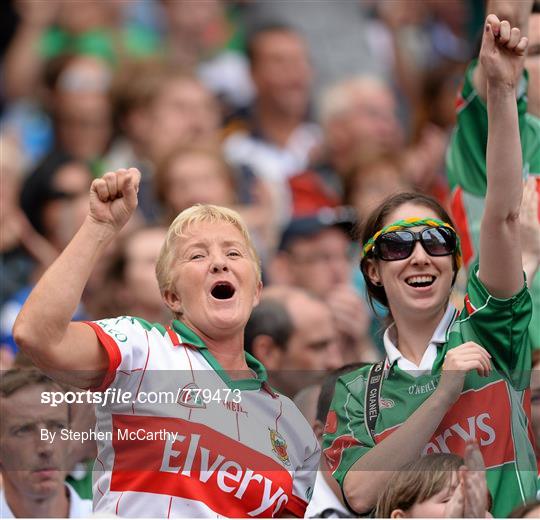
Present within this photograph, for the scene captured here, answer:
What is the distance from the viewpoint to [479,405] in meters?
3.96

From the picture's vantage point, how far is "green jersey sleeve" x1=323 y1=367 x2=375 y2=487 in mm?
4031

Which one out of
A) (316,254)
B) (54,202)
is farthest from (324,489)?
(54,202)

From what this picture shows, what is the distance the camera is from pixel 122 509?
12.8 ft

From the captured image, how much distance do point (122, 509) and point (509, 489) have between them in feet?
3.63

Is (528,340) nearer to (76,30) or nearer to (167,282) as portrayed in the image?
(167,282)

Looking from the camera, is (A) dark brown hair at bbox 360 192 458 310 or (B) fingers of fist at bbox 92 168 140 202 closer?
(B) fingers of fist at bbox 92 168 140 202

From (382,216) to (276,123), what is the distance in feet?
16.2

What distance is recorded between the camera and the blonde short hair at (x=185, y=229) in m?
4.27

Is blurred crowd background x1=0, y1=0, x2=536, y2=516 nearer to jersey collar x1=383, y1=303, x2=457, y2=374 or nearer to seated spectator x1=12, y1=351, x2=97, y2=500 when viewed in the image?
seated spectator x1=12, y1=351, x2=97, y2=500

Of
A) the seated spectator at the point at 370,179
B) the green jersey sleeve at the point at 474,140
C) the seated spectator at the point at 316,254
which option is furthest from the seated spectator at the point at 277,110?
the green jersey sleeve at the point at 474,140

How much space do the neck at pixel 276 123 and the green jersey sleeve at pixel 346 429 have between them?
5.03m

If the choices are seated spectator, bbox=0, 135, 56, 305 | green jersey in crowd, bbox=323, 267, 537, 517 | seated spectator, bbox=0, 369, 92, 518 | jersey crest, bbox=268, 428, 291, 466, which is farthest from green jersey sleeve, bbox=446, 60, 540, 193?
seated spectator, bbox=0, 135, 56, 305

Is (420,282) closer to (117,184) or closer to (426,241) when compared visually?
(426,241)

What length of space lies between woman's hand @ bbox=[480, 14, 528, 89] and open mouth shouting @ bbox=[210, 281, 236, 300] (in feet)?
3.29
